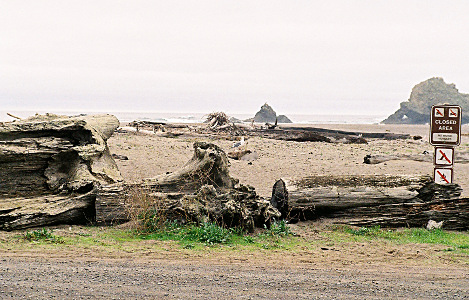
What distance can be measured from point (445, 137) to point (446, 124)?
283 mm

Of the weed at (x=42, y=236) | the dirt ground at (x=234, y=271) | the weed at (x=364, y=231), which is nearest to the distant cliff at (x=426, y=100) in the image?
the weed at (x=364, y=231)

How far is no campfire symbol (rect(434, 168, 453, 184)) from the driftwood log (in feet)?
3.81

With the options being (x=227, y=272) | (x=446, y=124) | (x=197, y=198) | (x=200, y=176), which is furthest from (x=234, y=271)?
(x=446, y=124)

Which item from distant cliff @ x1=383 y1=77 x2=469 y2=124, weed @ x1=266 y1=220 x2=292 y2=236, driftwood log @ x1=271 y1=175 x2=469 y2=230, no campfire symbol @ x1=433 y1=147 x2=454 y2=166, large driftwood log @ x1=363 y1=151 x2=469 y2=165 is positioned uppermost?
distant cliff @ x1=383 y1=77 x2=469 y2=124

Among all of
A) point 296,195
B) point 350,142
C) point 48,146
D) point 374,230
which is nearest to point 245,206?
point 296,195

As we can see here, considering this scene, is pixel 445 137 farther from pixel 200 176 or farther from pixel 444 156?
pixel 200 176

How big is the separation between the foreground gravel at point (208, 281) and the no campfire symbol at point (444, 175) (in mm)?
4293

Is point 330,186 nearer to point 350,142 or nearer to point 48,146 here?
point 48,146

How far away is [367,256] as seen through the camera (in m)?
6.98

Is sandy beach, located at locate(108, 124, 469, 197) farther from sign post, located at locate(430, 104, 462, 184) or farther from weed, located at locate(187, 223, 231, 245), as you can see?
weed, located at locate(187, 223, 231, 245)

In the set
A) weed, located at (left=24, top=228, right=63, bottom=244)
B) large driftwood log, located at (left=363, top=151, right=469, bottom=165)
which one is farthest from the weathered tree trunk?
large driftwood log, located at (left=363, top=151, right=469, bottom=165)

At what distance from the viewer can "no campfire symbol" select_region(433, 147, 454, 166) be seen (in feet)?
33.6

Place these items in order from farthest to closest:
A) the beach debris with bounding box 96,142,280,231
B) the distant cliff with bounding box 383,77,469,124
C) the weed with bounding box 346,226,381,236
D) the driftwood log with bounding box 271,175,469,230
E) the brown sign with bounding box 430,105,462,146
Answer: the distant cliff with bounding box 383,77,469,124
the brown sign with bounding box 430,105,462,146
the driftwood log with bounding box 271,175,469,230
the weed with bounding box 346,226,381,236
the beach debris with bounding box 96,142,280,231

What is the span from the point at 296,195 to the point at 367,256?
2.10m
